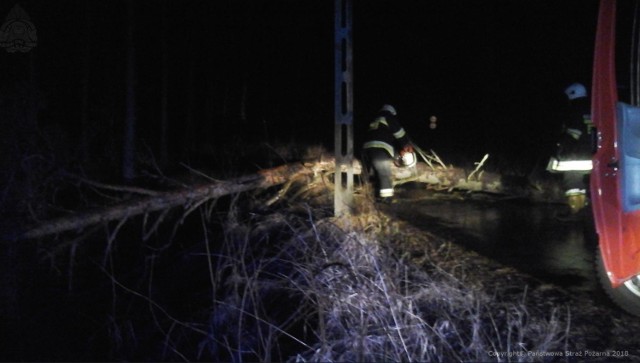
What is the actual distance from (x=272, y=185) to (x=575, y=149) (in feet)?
12.0

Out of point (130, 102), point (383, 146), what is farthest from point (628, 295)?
point (130, 102)

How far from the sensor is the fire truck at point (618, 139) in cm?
370

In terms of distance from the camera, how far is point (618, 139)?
3.70m

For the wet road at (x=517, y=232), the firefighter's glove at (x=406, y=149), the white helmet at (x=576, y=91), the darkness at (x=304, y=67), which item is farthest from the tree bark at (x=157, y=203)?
the white helmet at (x=576, y=91)

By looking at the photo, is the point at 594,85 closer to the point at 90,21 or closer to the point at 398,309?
the point at 398,309

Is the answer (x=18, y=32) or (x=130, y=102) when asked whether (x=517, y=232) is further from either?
(x=18, y=32)

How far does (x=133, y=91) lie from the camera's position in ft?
29.1

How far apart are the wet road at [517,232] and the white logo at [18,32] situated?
18.3 ft

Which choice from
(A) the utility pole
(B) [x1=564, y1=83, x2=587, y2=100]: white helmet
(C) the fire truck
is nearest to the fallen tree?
(A) the utility pole

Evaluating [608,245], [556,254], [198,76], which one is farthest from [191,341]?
[198,76]

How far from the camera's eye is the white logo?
7.39 m

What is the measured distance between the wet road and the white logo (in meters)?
5.58

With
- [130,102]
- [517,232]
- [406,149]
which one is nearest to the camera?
[517,232]

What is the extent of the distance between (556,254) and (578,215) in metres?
1.94
